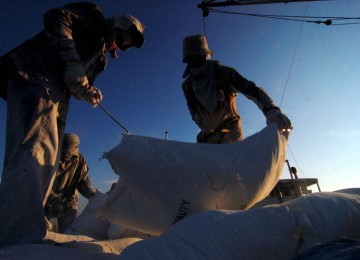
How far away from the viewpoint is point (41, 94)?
4.23ft

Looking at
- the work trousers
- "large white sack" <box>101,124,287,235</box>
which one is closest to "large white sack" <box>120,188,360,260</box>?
"large white sack" <box>101,124,287,235</box>

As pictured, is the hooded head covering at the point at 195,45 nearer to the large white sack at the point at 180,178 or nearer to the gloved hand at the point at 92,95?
the gloved hand at the point at 92,95

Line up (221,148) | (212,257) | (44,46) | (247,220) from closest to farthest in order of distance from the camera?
1. (212,257)
2. (247,220)
3. (221,148)
4. (44,46)

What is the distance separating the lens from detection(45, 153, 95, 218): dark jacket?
307 cm

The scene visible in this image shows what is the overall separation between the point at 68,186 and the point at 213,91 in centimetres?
233

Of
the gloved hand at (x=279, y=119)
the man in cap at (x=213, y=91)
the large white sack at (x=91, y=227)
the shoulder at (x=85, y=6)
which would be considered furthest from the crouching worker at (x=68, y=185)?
the gloved hand at (x=279, y=119)

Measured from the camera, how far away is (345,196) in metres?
0.98

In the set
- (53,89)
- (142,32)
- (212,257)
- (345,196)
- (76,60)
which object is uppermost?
(142,32)

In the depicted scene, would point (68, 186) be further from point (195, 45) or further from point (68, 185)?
point (195, 45)

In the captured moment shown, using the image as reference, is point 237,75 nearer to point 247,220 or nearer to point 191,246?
point 247,220

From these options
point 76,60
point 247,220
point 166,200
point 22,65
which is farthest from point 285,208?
point 22,65

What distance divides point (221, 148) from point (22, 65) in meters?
0.95

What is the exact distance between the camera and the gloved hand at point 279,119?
149cm

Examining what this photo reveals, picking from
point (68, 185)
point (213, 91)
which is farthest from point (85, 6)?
point (68, 185)
